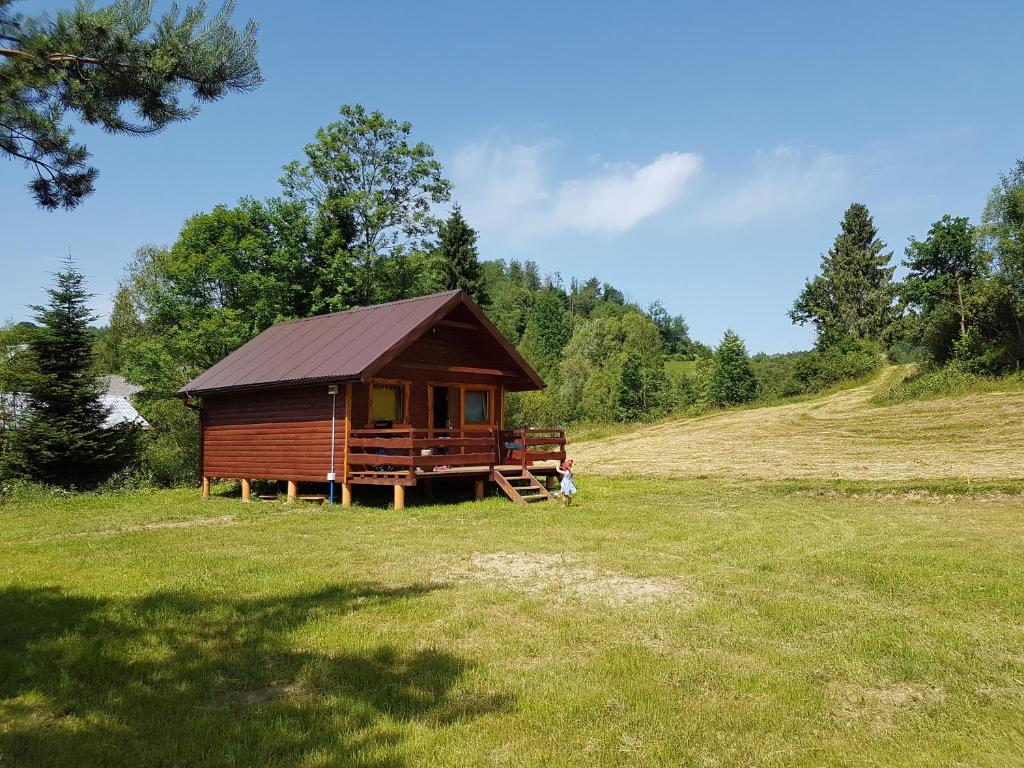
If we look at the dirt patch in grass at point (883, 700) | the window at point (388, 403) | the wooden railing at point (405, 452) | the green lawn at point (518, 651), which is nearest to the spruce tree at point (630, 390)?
the window at point (388, 403)

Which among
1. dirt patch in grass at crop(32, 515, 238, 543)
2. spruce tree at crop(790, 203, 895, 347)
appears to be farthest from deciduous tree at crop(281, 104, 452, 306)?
spruce tree at crop(790, 203, 895, 347)

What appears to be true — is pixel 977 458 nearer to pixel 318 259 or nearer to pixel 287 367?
pixel 287 367

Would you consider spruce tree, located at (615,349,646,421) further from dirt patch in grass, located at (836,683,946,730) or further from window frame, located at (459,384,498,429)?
dirt patch in grass, located at (836,683,946,730)

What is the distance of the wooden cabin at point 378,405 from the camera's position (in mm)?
18062

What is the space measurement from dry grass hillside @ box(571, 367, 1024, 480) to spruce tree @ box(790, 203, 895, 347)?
19.5 metres

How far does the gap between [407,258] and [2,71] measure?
102ft

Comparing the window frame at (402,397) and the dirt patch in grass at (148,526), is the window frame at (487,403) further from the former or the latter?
the dirt patch in grass at (148,526)

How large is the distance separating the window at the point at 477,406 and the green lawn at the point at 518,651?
9.95 meters

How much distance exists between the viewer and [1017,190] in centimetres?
3662

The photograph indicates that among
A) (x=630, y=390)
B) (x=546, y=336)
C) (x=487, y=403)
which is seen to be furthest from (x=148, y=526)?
(x=546, y=336)

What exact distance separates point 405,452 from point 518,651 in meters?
13.4

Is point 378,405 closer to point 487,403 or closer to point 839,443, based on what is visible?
point 487,403

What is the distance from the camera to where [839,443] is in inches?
1247

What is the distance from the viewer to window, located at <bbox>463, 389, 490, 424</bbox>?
2162 cm
